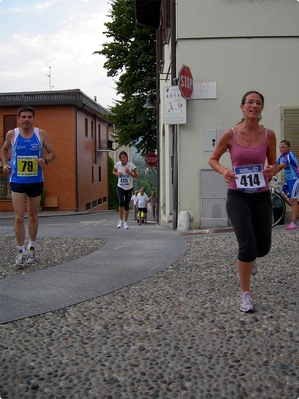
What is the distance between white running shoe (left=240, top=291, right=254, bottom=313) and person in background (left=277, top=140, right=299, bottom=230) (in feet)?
17.6

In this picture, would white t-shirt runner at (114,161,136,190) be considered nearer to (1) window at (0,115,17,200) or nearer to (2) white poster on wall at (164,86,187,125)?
(2) white poster on wall at (164,86,187,125)

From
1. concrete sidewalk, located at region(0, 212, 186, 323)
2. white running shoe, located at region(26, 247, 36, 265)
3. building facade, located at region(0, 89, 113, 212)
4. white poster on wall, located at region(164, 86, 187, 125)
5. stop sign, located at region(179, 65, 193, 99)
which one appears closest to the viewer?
concrete sidewalk, located at region(0, 212, 186, 323)

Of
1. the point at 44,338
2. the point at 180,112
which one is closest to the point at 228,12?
the point at 180,112

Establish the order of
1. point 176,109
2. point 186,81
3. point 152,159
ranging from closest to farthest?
point 186,81, point 176,109, point 152,159

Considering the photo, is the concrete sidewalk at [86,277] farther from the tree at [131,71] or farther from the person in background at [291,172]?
the tree at [131,71]

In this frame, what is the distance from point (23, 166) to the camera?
6.12 metres

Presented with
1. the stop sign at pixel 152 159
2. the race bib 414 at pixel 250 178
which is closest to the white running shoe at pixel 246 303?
the race bib 414 at pixel 250 178

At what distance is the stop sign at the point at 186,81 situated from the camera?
1052 cm

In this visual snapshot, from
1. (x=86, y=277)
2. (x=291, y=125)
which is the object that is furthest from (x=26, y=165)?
(x=291, y=125)

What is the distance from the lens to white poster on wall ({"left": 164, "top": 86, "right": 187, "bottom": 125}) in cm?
1089

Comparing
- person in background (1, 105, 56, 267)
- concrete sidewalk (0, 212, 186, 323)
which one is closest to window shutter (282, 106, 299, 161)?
concrete sidewalk (0, 212, 186, 323)

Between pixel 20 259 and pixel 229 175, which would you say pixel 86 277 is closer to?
pixel 20 259

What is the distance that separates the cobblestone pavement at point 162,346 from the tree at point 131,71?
24.3 metres

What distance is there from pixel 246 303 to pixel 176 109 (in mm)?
7164
